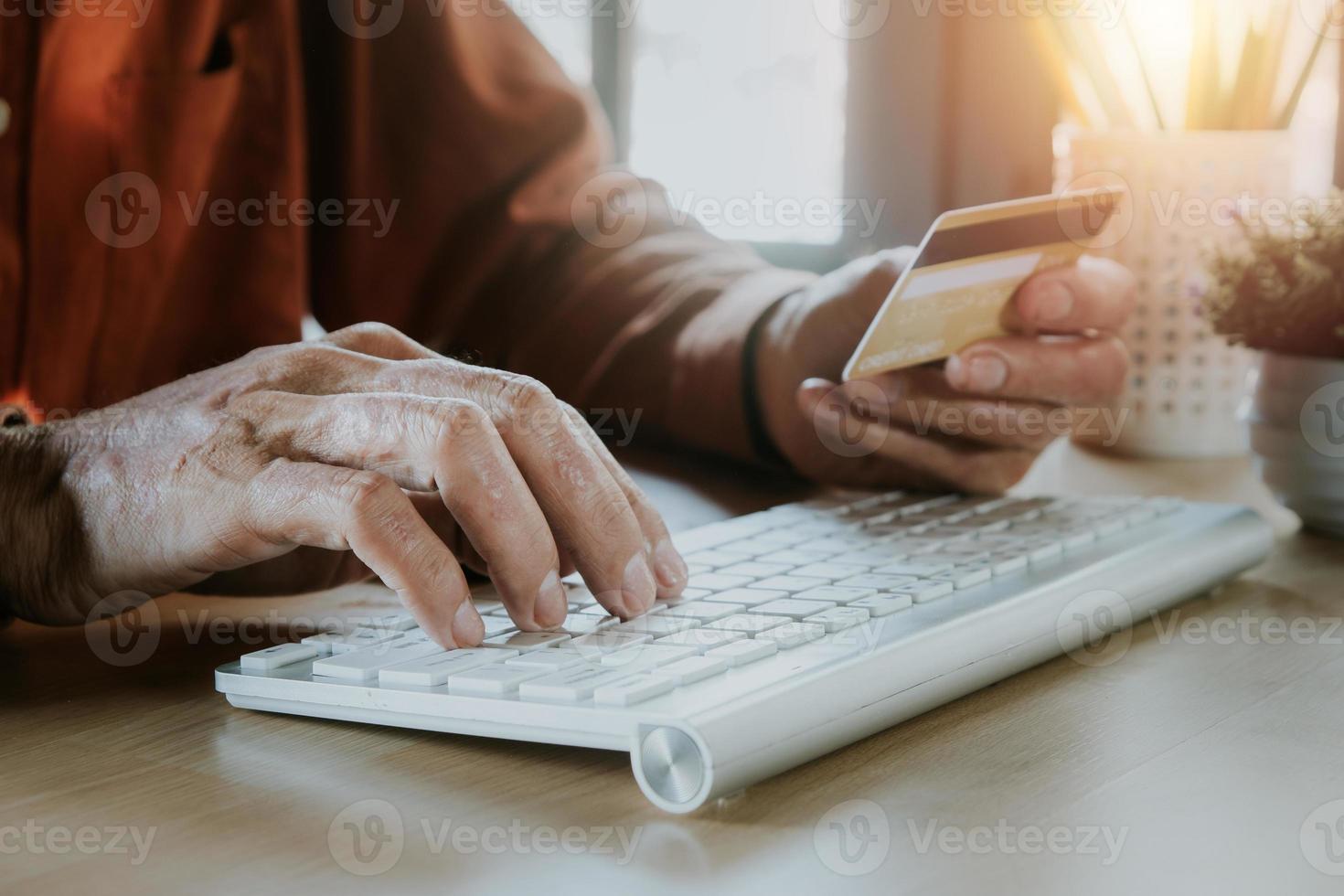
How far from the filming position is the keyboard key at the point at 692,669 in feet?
1.50

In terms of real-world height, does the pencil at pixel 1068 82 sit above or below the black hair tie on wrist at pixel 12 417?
above

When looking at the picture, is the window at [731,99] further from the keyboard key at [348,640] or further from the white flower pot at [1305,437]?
the keyboard key at [348,640]

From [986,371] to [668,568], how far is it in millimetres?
377

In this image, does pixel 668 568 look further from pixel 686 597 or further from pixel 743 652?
pixel 743 652

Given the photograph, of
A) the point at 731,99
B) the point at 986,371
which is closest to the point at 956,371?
the point at 986,371

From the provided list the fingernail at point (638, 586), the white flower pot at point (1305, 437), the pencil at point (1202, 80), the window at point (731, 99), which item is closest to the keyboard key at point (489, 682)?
the fingernail at point (638, 586)

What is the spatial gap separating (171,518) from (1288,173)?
1090mm

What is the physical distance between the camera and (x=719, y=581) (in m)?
0.63

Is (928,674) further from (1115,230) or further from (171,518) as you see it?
(1115,230)

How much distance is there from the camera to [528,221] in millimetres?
1239

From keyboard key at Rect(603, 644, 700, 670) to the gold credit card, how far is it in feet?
1.07

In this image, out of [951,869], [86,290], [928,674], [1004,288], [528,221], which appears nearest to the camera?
[951,869]

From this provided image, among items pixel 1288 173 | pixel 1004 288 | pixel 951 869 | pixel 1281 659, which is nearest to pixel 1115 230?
pixel 1288 173

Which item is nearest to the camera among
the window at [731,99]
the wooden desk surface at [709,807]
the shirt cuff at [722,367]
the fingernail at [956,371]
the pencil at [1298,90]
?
the wooden desk surface at [709,807]
